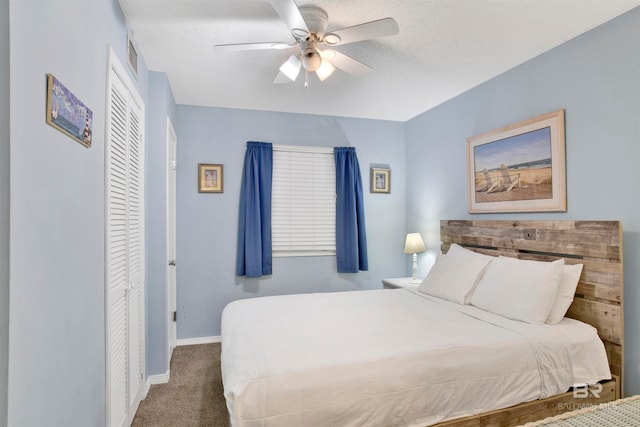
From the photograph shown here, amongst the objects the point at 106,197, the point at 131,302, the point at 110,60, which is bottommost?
the point at 131,302

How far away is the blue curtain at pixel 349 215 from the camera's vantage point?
13.5 ft

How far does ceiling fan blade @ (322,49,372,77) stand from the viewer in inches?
90.1

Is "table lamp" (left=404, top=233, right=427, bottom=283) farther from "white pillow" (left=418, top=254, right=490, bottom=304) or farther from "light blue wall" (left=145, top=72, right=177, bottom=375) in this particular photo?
"light blue wall" (left=145, top=72, right=177, bottom=375)

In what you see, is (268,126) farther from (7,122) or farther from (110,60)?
(7,122)

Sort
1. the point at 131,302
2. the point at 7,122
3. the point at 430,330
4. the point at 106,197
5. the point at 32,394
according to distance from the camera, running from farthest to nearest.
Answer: the point at 131,302 < the point at 430,330 < the point at 106,197 < the point at 32,394 < the point at 7,122

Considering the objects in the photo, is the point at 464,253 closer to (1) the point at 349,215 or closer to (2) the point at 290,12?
(1) the point at 349,215

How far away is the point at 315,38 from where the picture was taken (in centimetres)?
212

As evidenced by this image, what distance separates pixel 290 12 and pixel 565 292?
7.87 feet

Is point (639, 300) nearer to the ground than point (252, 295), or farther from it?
farther from it

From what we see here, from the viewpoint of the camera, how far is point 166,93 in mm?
2926

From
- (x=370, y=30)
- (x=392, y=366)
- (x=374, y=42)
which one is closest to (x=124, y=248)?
(x=392, y=366)

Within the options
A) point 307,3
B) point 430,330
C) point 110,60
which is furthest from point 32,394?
point 307,3

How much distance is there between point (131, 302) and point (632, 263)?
3183 millimetres

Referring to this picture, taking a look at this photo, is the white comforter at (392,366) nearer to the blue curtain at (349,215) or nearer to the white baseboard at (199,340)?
the white baseboard at (199,340)
